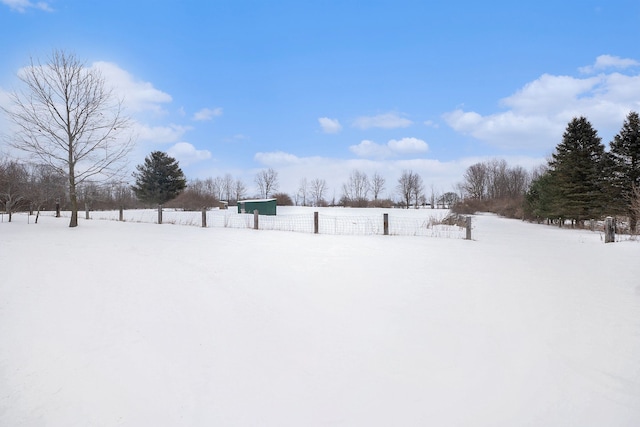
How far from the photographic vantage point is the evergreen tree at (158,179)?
47.5 meters

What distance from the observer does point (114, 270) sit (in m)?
6.30

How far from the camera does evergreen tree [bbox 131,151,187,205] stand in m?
47.5

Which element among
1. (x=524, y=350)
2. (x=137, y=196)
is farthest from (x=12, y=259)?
(x=137, y=196)

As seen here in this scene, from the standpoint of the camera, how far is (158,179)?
47.5 metres

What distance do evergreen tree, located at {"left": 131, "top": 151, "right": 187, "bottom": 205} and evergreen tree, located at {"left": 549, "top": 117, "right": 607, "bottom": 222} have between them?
143ft

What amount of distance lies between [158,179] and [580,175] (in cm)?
4595

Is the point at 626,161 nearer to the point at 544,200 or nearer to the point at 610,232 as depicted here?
the point at 544,200

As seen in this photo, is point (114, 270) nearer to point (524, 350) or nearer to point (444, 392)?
point (444, 392)

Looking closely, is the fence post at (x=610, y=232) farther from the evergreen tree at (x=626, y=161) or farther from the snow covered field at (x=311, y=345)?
the evergreen tree at (x=626, y=161)

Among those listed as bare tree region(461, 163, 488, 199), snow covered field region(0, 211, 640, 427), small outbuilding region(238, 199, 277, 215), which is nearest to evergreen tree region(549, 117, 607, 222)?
snow covered field region(0, 211, 640, 427)

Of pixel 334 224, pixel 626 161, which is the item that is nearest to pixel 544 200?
pixel 626 161

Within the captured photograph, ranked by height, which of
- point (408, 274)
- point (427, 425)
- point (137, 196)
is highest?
point (137, 196)

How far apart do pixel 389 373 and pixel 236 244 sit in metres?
7.12

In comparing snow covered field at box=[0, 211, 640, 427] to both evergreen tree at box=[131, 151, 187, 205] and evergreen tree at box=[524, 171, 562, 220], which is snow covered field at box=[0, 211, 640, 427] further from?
evergreen tree at box=[131, 151, 187, 205]
